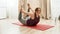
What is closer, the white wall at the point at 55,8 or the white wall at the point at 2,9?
the white wall at the point at 55,8

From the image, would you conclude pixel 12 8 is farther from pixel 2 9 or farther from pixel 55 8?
pixel 55 8

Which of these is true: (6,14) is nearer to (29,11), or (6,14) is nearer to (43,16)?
(43,16)

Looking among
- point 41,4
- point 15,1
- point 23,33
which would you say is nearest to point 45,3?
point 41,4

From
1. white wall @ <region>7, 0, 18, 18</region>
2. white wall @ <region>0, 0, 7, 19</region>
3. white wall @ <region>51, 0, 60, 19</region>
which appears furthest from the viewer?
white wall @ <region>7, 0, 18, 18</region>

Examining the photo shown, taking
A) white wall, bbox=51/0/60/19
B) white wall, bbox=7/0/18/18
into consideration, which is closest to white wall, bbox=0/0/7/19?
white wall, bbox=7/0/18/18

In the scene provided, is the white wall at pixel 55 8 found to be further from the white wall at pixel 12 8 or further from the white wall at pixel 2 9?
the white wall at pixel 2 9

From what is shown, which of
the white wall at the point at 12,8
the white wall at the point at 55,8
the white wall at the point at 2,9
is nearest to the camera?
the white wall at the point at 55,8

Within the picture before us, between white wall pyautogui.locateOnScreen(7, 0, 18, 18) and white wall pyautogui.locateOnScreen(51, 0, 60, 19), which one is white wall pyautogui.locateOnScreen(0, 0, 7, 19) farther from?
white wall pyautogui.locateOnScreen(51, 0, 60, 19)

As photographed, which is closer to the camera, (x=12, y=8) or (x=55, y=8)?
(x=55, y=8)

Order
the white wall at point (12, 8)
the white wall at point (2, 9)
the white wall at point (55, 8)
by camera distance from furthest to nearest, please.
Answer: the white wall at point (12, 8)
the white wall at point (2, 9)
the white wall at point (55, 8)

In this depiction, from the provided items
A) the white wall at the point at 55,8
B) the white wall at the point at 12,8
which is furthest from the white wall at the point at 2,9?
the white wall at the point at 55,8

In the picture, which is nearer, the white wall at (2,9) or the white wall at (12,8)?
the white wall at (2,9)

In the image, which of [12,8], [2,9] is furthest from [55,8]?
[2,9]

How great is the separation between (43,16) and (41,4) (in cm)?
28
